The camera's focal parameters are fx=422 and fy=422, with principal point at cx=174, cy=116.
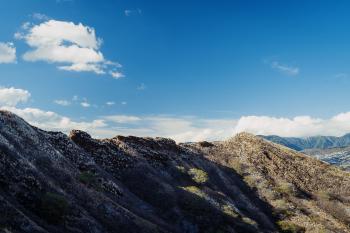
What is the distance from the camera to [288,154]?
10888 cm

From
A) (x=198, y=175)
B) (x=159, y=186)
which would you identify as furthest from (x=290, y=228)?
(x=159, y=186)

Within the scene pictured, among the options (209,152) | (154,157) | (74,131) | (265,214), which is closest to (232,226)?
(265,214)

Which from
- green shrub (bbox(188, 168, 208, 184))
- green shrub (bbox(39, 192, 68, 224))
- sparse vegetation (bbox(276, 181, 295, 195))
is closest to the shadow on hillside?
green shrub (bbox(188, 168, 208, 184))

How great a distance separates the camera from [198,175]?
257ft

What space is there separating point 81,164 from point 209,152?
4795cm

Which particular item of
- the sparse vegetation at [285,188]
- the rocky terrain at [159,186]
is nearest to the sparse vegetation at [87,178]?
the rocky terrain at [159,186]

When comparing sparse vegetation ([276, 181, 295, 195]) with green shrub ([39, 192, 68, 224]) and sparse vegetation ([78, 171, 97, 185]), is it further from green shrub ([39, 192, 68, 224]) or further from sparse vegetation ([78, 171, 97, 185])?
green shrub ([39, 192, 68, 224])

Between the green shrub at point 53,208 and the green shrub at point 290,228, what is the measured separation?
4377 centimetres

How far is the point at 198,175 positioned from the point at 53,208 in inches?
1709

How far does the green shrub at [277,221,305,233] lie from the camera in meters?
70.8

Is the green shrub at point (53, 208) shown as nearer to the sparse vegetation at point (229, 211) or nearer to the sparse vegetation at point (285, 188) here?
the sparse vegetation at point (229, 211)

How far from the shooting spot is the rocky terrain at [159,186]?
1558 inches

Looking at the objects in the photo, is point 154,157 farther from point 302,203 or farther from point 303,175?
point 303,175

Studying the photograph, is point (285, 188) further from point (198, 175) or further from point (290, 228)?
point (198, 175)
